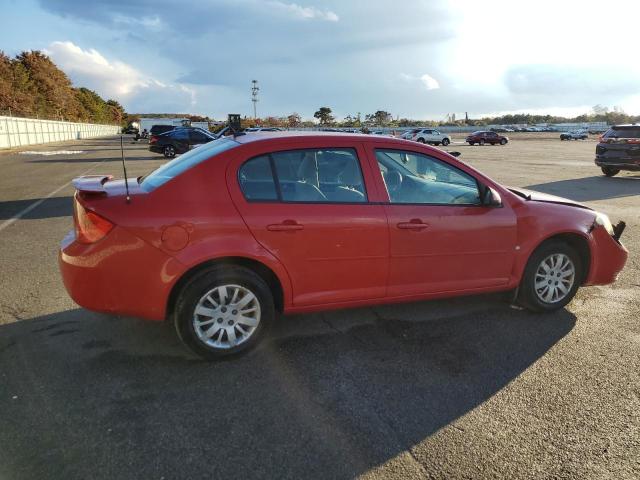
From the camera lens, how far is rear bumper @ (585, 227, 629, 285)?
450 centimetres

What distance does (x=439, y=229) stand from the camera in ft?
12.8

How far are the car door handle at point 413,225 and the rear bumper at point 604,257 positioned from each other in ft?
6.03

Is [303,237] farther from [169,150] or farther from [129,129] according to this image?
[169,150]

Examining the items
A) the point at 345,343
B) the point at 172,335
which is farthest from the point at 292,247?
the point at 172,335

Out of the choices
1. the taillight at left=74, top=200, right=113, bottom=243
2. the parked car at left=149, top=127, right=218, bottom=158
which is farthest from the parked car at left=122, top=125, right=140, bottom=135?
the parked car at left=149, top=127, right=218, bottom=158

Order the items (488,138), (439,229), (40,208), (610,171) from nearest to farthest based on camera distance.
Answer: (439,229), (40,208), (610,171), (488,138)

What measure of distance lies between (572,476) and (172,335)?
293 centimetres

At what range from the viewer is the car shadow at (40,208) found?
879 centimetres

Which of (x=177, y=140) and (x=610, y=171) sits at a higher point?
(x=177, y=140)

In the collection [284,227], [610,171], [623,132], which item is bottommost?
[610,171]

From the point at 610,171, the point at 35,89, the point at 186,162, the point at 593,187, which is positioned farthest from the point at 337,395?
the point at 35,89

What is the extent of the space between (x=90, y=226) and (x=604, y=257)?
14.8 feet

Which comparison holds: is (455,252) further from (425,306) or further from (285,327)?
(285,327)

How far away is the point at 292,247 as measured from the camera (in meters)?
3.50
